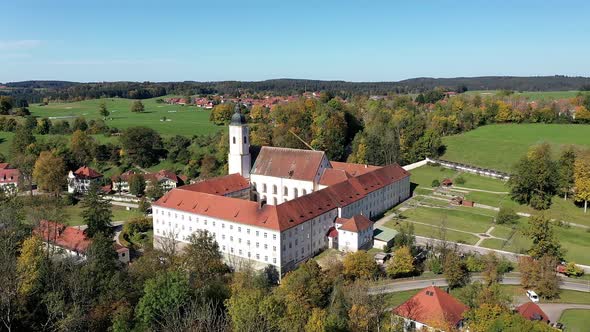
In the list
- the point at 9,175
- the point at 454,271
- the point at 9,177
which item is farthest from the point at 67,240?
the point at 9,175

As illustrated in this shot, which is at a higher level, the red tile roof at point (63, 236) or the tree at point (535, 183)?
the tree at point (535, 183)

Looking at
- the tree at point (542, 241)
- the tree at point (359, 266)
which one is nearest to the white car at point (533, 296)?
the tree at point (542, 241)

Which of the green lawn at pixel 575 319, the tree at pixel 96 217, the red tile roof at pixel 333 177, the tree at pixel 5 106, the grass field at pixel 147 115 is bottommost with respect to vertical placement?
the green lawn at pixel 575 319

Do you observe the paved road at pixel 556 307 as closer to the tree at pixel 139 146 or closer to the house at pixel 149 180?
the house at pixel 149 180

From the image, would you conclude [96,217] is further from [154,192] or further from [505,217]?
[505,217]

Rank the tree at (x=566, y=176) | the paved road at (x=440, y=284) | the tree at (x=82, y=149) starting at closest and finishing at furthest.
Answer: the paved road at (x=440, y=284) → the tree at (x=566, y=176) → the tree at (x=82, y=149)

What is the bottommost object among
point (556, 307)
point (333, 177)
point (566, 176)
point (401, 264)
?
point (556, 307)

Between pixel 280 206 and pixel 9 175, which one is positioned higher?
pixel 280 206
